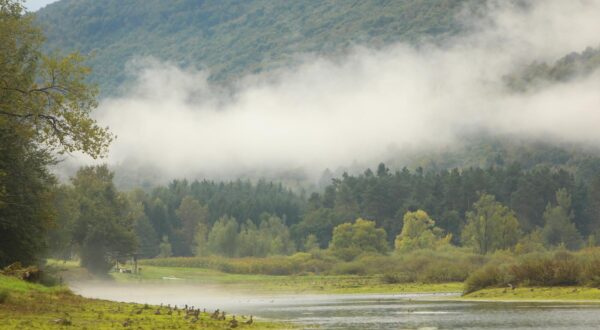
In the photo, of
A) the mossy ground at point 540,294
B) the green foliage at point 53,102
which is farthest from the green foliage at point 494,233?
the green foliage at point 53,102

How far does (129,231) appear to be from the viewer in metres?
157

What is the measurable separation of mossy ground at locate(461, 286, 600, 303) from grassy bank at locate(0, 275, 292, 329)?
33425 millimetres

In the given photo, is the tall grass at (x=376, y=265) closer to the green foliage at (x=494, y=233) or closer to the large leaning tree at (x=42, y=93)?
the green foliage at (x=494, y=233)

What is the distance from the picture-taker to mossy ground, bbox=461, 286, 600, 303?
84250 mm

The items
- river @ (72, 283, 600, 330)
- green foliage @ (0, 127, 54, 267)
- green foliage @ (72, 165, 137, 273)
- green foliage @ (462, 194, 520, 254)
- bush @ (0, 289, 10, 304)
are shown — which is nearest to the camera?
bush @ (0, 289, 10, 304)

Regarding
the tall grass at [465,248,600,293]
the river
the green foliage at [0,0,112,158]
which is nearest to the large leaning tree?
the green foliage at [0,0,112,158]

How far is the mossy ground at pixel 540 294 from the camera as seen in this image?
84.2m

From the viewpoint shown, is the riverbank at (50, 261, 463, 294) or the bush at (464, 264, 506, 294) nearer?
the bush at (464, 264, 506, 294)

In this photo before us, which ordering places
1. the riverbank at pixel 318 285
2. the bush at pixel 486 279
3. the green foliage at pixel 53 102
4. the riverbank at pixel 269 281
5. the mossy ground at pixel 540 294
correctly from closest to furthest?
the green foliage at pixel 53 102
the mossy ground at pixel 540 294
the riverbank at pixel 318 285
the bush at pixel 486 279
the riverbank at pixel 269 281

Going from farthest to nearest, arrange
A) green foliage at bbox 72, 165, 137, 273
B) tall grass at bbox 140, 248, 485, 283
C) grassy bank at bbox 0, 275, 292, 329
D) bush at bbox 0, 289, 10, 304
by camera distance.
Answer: green foliage at bbox 72, 165, 137, 273 < tall grass at bbox 140, 248, 485, 283 < bush at bbox 0, 289, 10, 304 < grassy bank at bbox 0, 275, 292, 329

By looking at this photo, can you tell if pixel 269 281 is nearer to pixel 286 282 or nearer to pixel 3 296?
pixel 286 282

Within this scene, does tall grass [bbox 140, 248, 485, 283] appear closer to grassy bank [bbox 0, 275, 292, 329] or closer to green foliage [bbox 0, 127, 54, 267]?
green foliage [bbox 0, 127, 54, 267]

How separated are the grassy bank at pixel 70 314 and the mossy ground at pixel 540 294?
1316 inches

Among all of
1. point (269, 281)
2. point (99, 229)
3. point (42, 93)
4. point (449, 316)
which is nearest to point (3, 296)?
point (42, 93)
